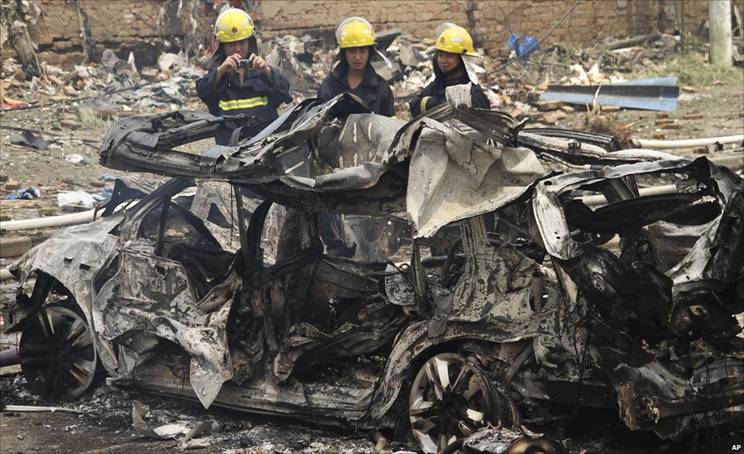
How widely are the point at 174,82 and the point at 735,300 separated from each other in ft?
49.0

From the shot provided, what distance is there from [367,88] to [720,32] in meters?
14.9

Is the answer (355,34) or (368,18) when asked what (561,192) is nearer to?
(355,34)

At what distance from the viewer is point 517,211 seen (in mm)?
6324

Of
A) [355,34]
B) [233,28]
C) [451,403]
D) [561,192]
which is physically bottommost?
Answer: [451,403]

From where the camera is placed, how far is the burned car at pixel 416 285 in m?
6.05

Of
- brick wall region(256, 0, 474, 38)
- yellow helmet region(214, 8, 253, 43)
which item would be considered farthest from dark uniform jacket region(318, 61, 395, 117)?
brick wall region(256, 0, 474, 38)

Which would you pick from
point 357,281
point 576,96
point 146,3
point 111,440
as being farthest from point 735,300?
point 146,3

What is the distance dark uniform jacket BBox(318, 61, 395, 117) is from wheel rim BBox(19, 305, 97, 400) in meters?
2.79

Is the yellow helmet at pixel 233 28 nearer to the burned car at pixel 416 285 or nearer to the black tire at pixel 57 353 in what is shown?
the burned car at pixel 416 285

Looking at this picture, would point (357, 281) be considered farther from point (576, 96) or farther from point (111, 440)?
point (576, 96)

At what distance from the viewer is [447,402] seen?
6.63 m

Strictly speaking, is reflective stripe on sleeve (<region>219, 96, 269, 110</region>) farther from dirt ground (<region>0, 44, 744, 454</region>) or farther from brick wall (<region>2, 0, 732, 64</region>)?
brick wall (<region>2, 0, 732, 64</region>)

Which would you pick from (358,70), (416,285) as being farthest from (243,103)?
(416,285)

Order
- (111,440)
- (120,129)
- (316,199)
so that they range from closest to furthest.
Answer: (316,199), (111,440), (120,129)
